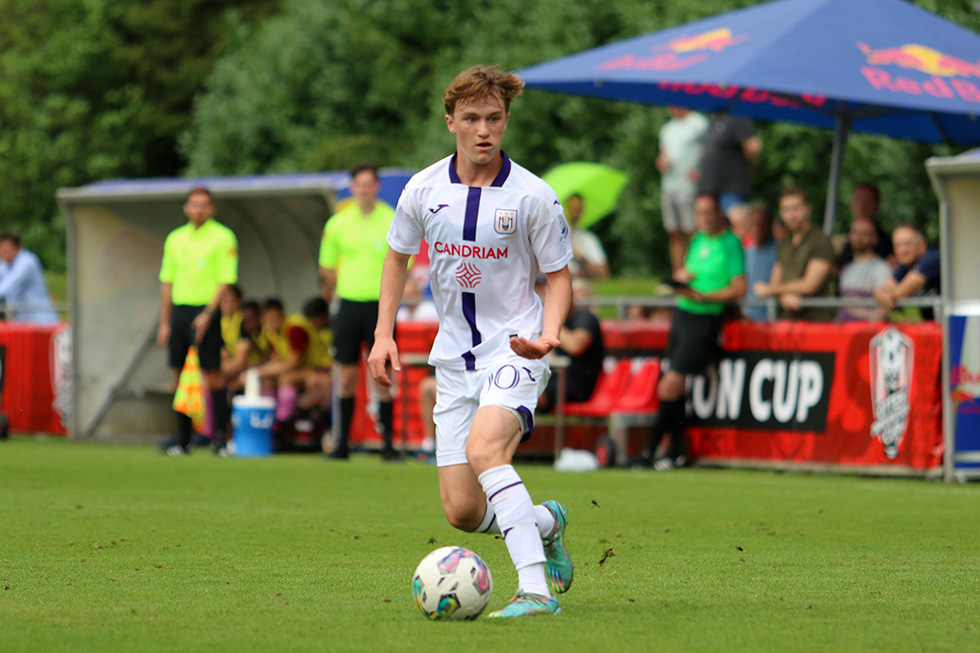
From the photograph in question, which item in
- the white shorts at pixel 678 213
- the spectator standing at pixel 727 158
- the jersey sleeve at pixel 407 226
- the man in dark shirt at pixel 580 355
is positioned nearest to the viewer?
the jersey sleeve at pixel 407 226

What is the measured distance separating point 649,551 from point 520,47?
2569cm

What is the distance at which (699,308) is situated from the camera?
1271 centimetres

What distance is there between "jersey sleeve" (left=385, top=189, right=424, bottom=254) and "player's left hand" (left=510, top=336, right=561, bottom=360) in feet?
2.26

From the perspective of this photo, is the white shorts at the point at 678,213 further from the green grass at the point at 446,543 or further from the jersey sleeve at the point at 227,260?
the green grass at the point at 446,543

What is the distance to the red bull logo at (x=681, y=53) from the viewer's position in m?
13.6

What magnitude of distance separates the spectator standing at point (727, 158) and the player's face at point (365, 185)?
12.8 ft

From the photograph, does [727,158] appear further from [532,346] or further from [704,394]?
[532,346]

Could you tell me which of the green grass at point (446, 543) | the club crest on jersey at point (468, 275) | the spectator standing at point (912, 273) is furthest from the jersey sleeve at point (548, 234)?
the spectator standing at point (912, 273)

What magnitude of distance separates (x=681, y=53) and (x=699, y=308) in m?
2.69

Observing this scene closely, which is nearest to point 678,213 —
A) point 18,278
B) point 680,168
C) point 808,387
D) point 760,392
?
point 680,168

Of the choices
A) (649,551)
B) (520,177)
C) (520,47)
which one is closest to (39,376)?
(649,551)

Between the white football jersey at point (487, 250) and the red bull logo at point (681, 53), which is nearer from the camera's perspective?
the white football jersey at point (487, 250)

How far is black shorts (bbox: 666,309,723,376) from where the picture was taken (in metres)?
12.6

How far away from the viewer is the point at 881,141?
23531 mm
